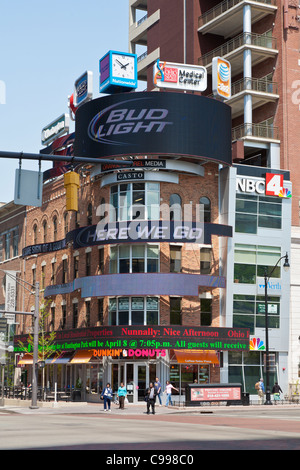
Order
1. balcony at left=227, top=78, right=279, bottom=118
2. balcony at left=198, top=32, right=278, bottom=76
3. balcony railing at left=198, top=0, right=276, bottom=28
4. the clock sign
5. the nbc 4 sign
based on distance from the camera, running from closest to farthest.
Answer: the nbc 4 sign, the clock sign, balcony at left=227, top=78, right=279, bottom=118, balcony at left=198, top=32, right=278, bottom=76, balcony railing at left=198, top=0, right=276, bottom=28

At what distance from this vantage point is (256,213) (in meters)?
59.8

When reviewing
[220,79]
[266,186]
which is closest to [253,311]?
[266,186]

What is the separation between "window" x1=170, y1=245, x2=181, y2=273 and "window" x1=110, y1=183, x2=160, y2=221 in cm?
282

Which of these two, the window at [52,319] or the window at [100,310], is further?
the window at [52,319]

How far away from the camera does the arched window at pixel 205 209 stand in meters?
58.7

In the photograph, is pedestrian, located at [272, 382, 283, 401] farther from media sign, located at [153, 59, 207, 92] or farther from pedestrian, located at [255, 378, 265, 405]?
media sign, located at [153, 59, 207, 92]

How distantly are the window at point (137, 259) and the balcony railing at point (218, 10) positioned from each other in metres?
27.4

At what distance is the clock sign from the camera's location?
6053cm

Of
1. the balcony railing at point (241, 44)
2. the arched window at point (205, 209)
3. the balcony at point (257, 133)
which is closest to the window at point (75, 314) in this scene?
the arched window at point (205, 209)

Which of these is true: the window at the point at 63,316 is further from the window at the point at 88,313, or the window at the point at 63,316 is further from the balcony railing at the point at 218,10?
the balcony railing at the point at 218,10

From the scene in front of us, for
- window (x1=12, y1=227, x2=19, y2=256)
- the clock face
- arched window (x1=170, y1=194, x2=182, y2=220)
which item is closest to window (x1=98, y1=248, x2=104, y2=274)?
arched window (x1=170, y1=194, x2=182, y2=220)

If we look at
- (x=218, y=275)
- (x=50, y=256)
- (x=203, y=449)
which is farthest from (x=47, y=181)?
(x=203, y=449)

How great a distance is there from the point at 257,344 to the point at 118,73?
24.3 m

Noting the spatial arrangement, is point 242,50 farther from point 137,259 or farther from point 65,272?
point 65,272
